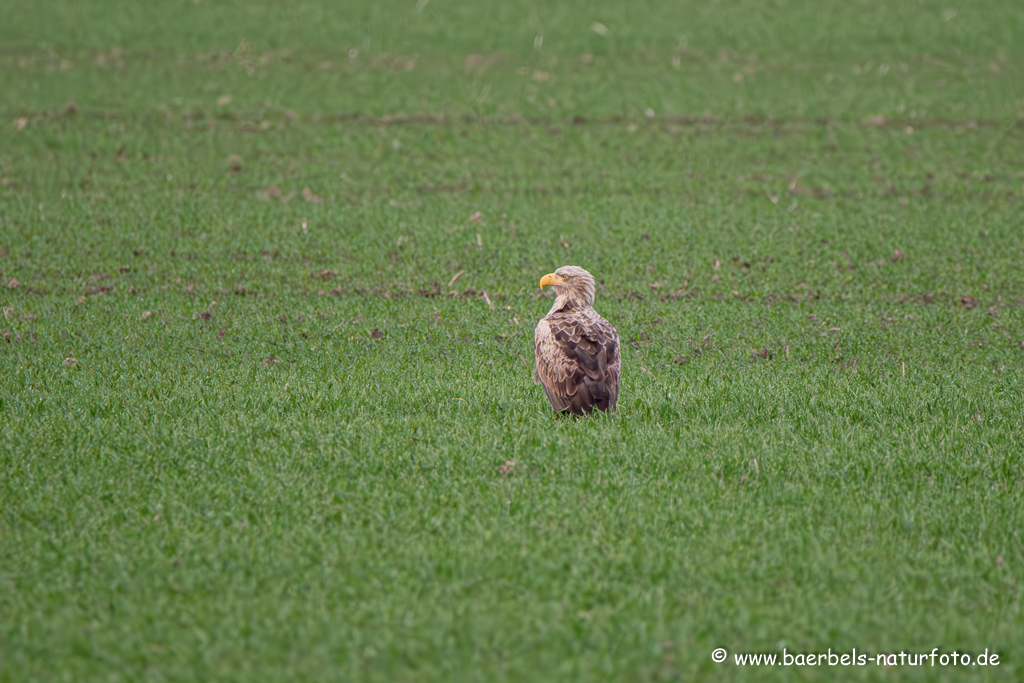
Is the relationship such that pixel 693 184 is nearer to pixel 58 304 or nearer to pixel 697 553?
pixel 58 304

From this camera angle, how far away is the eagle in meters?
8.74

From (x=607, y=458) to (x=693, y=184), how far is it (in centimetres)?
1467

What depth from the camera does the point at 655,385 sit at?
407 inches

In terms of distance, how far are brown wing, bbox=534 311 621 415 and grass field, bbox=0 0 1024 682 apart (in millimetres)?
268

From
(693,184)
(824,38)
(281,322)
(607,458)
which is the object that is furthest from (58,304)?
(824,38)

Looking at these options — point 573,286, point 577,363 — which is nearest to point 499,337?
point 573,286

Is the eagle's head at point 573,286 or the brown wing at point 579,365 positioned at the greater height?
the eagle's head at point 573,286

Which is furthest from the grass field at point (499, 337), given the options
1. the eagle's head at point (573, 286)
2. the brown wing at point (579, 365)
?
the eagle's head at point (573, 286)

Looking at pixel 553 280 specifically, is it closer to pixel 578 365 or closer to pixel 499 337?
pixel 578 365

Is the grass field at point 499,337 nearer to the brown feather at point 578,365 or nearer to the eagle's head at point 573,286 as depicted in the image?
the brown feather at point 578,365

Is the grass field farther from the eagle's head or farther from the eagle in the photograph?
the eagle's head

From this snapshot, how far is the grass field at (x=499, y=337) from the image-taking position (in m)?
5.48

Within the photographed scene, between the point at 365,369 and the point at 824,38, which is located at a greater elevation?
the point at 824,38

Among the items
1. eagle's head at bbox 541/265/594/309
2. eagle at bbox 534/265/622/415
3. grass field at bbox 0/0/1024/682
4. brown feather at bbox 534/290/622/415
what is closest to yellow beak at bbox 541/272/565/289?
eagle's head at bbox 541/265/594/309
